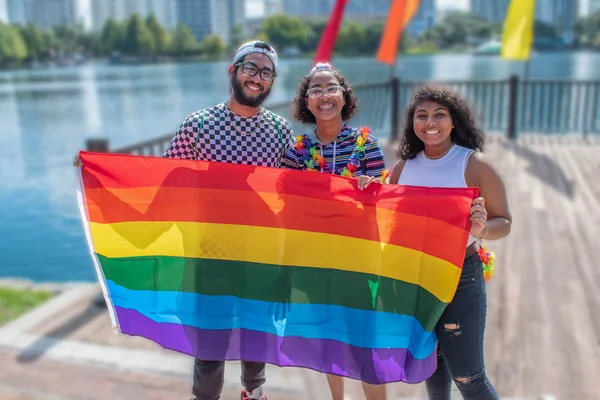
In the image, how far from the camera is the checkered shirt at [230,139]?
8.13 feet

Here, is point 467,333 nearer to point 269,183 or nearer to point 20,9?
point 269,183

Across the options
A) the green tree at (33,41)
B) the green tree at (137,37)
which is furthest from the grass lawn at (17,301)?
the green tree at (137,37)

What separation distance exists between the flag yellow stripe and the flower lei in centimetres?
28

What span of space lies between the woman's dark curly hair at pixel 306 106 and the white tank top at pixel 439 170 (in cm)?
42

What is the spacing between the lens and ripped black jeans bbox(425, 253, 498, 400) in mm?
2141

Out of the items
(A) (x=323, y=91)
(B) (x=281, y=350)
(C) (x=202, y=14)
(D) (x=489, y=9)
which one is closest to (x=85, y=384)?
(B) (x=281, y=350)

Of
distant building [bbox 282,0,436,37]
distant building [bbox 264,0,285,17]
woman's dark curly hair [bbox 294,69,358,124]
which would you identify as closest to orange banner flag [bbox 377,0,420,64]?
woman's dark curly hair [bbox 294,69,358,124]

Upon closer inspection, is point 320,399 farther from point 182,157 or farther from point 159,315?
point 182,157

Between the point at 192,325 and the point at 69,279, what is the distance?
5356mm

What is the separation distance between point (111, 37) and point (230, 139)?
107 m

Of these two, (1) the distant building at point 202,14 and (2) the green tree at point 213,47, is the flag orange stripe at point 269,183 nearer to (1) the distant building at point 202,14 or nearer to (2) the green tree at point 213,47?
(2) the green tree at point 213,47

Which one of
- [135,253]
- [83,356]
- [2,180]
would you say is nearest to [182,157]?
[135,253]

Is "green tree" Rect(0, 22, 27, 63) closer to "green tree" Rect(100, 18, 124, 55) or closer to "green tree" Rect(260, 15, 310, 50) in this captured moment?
"green tree" Rect(100, 18, 124, 55)

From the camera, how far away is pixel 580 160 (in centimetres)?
835
